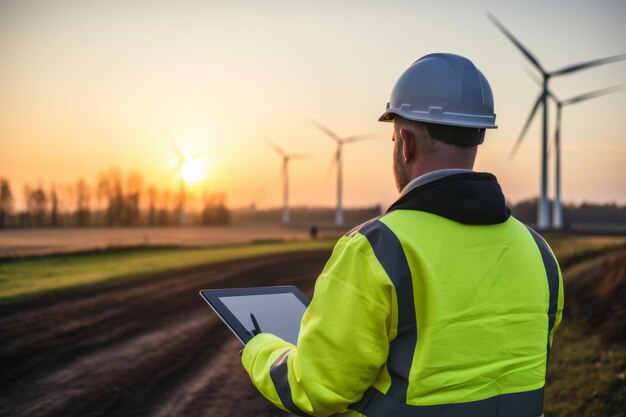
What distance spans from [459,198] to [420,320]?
1.42ft

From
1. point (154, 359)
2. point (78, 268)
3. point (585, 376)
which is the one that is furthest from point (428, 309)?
point (78, 268)

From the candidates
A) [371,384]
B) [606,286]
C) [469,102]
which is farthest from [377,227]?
[606,286]

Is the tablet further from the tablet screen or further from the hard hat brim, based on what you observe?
the hard hat brim

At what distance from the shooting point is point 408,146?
2330 mm

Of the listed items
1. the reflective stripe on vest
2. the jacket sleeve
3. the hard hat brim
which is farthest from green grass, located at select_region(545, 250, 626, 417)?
the jacket sleeve

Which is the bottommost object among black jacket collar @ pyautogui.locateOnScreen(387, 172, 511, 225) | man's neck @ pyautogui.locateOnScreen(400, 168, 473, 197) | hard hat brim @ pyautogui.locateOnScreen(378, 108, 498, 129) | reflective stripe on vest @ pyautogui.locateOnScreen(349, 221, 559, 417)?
reflective stripe on vest @ pyautogui.locateOnScreen(349, 221, 559, 417)

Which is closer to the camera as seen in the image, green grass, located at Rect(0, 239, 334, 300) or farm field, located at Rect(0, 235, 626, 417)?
farm field, located at Rect(0, 235, 626, 417)

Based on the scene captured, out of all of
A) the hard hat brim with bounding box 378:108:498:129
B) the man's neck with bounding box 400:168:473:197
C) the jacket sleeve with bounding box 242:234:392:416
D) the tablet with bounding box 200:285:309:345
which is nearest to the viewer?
the jacket sleeve with bounding box 242:234:392:416

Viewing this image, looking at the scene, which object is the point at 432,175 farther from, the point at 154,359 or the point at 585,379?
the point at 154,359

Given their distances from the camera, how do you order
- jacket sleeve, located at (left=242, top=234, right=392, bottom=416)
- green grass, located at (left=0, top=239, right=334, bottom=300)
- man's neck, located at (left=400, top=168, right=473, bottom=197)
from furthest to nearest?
green grass, located at (left=0, top=239, right=334, bottom=300), man's neck, located at (left=400, top=168, right=473, bottom=197), jacket sleeve, located at (left=242, top=234, right=392, bottom=416)

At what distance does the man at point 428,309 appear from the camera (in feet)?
6.81

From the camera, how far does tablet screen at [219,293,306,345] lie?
105 inches

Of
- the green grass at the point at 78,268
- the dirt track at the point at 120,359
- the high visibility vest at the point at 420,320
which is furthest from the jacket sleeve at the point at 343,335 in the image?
the green grass at the point at 78,268

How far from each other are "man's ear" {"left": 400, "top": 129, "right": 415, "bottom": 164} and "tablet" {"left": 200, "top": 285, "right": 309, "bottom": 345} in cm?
93
